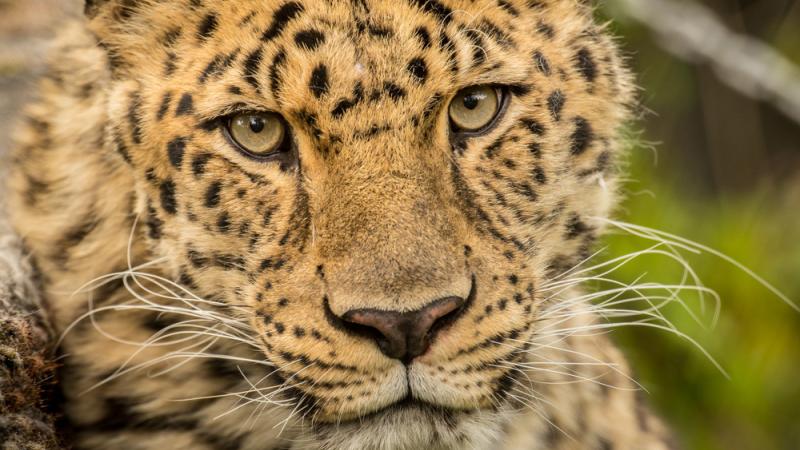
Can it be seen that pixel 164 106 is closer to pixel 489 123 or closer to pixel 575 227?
pixel 489 123

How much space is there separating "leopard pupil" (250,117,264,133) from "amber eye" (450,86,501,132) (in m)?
0.64

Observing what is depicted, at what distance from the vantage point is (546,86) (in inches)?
156

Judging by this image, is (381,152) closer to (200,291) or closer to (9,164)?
(200,291)

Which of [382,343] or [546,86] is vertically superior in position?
[546,86]

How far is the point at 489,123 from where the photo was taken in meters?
3.93

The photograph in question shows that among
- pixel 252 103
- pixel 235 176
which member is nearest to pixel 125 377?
pixel 235 176

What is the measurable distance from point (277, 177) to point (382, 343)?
804 mm

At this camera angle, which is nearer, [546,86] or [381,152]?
[381,152]

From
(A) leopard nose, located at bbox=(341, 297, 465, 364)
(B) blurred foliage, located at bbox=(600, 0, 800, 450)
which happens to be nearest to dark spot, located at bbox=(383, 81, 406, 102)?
(A) leopard nose, located at bbox=(341, 297, 465, 364)

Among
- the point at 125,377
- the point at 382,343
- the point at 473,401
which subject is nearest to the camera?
the point at 382,343

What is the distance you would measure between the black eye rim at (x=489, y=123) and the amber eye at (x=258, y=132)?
571mm

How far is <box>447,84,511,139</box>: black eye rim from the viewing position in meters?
3.84

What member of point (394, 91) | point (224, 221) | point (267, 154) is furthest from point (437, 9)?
point (224, 221)

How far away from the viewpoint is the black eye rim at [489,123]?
384 cm
